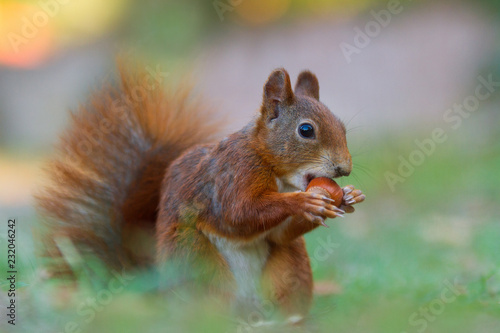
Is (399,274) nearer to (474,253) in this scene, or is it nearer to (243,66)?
(474,253)

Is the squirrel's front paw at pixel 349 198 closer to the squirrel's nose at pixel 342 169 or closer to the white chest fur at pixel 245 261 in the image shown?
the squirrel's nose at pixel 342 169

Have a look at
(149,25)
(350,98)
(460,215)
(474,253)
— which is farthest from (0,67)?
(474,253)

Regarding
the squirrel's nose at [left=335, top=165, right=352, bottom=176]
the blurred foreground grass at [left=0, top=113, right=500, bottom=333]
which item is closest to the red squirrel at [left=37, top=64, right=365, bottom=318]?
the squirrel's nose at [left=335, top=165, right=352, bottom=176]

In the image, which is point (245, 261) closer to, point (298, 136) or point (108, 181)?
point (298, 136)

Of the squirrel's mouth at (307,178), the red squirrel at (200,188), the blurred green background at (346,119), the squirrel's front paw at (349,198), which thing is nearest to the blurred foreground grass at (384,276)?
the blurred green background at (346,119)

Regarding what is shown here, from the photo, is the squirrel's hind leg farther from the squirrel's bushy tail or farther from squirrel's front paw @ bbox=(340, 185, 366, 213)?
the squirrel's bushy tail

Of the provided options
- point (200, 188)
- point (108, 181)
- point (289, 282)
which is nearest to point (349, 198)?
point (289, 282)
